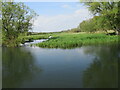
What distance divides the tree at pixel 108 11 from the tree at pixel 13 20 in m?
12.6

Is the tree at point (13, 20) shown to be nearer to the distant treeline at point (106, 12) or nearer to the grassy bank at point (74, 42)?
the grassy bank at point (74, 42)

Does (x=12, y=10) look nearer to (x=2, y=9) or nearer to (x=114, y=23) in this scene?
(x=2, y=9)

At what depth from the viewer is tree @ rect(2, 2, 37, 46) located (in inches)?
982

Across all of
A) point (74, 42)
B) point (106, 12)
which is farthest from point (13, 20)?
point (106, 12)

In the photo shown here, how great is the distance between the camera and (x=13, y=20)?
25.7m

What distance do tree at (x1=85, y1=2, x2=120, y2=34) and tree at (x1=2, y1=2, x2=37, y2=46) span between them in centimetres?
1258

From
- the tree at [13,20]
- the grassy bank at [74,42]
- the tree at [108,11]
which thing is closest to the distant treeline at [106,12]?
the tree at [108,11]

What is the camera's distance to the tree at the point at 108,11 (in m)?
29.9

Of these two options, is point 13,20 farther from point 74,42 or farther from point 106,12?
point 106,12

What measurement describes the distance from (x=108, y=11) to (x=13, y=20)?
60.4 ft

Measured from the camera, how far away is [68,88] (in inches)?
261

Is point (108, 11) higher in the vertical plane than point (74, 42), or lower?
higher

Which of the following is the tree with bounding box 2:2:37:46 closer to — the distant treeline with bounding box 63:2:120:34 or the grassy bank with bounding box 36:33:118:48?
the grassy bank with bounding box 36:33:118:48

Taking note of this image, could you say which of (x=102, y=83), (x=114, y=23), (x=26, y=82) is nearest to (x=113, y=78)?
(x=102, y=83)
